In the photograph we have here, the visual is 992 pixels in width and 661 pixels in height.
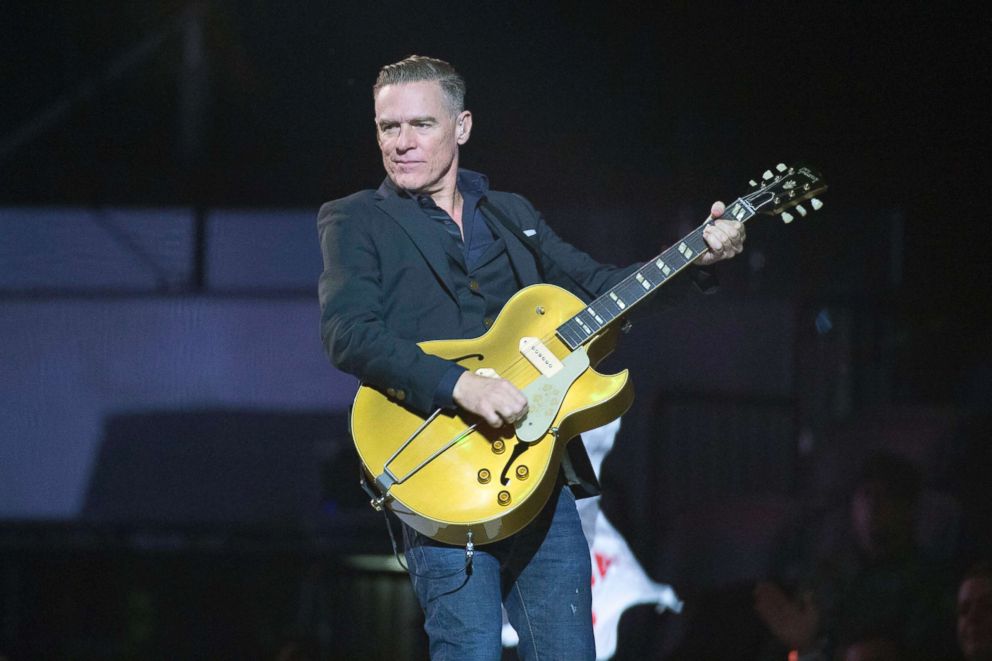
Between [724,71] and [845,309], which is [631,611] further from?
[724,71]

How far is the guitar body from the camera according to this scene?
2.50m

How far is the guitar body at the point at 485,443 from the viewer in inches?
98.3

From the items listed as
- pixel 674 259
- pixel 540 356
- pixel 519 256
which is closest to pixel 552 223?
pixel 519 256

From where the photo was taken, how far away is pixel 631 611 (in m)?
3.90

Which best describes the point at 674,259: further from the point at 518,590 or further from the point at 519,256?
the point at 518,590

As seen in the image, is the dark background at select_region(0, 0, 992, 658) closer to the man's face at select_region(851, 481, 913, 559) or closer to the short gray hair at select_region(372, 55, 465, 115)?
the man's face at select_region(851, 481, 913, 559)

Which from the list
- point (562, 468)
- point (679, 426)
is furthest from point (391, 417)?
point (679, 426)

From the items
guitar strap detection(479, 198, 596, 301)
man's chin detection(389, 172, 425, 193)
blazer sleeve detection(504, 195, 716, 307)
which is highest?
man's chin detection(389, 172, 425, 193)

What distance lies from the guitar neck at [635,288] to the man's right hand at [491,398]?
24cm

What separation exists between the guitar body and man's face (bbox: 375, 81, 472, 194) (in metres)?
0.41

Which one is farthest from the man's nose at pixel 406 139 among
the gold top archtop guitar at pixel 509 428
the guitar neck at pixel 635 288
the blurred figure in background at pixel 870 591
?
the blurred figure in background at pixel 870 591

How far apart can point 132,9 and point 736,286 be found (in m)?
2.22

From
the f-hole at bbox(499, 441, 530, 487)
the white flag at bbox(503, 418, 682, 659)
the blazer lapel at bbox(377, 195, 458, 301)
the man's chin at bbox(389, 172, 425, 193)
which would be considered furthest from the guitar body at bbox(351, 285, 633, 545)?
the white flag at bbox(503, 418, 682, 659)

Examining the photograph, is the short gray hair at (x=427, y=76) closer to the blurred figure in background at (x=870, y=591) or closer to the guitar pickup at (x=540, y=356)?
the guitar pickup at (x=540, y=356)
